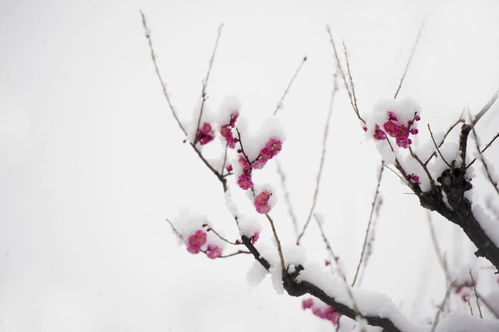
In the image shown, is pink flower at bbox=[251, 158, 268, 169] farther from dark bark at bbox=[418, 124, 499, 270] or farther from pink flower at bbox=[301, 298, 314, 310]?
pink flower at bbox=[301, 298, 314, 310]

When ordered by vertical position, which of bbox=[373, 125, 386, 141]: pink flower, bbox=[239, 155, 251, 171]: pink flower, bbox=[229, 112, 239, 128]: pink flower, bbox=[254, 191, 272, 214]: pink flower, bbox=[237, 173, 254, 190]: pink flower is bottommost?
bbox=[254, 191, 272, 214]: pink flower

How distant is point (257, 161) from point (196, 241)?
0.69m

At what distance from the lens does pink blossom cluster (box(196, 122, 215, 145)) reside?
2042mm

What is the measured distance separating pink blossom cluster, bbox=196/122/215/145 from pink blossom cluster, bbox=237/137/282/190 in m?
0.25

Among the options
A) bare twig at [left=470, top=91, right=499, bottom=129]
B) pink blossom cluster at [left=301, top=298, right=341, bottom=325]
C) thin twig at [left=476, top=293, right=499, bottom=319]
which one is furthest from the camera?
pink blossom cluster at [left=301, top=298, right=341, bottom=325]

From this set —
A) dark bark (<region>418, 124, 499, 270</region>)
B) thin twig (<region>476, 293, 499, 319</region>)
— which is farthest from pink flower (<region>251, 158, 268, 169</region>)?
thin twig (<region>476, 293, 499, 319</region>)

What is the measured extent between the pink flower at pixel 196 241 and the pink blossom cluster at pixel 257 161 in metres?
0.44

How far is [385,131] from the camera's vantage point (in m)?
2.35

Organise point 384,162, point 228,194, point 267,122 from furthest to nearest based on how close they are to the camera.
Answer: point 384,162 → point 267,122 → point 228,194

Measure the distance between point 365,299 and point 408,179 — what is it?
0.97 meters

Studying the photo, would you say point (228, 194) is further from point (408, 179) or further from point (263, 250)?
point (408, 179)

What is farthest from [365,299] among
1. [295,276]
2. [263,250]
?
[263,250]

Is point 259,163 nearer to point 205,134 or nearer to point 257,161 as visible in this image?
point 257,161

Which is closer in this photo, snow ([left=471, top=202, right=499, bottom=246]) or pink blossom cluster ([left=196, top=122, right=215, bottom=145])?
pink blossom cluster ([left=196, top=122, right=215, bottom=145])
